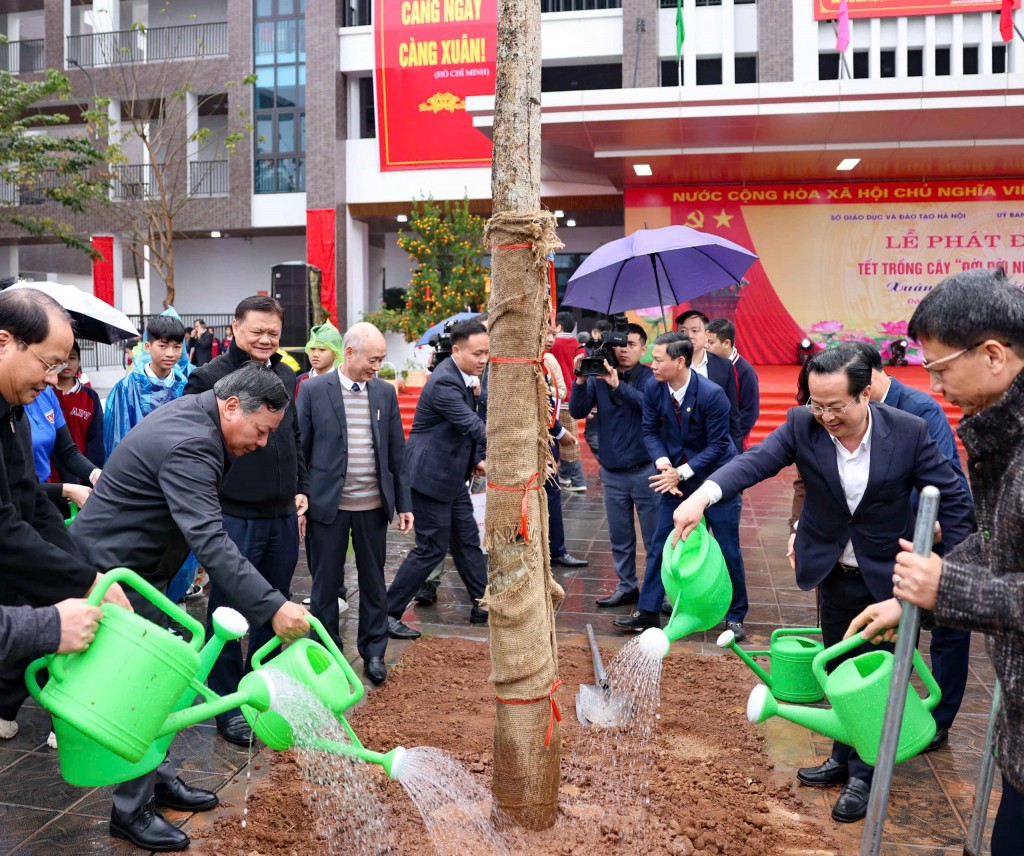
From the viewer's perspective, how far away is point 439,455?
5355mm

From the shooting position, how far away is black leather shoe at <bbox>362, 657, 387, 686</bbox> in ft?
14.7

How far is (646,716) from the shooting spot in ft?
13.5

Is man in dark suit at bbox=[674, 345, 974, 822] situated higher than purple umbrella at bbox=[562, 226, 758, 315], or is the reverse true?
purple umbrella at bbox=[562, 226, 758, 315]

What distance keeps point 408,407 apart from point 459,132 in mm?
7598

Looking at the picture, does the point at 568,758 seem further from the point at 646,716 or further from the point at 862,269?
the point at 862,269

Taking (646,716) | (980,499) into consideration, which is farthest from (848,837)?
(980,499)

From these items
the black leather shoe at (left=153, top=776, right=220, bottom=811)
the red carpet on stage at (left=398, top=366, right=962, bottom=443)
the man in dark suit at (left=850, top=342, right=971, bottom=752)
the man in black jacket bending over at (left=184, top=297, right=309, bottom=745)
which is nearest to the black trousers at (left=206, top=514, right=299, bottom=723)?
the man in black jacket bending over at (left=184, top=297, right=309, bottom=745)

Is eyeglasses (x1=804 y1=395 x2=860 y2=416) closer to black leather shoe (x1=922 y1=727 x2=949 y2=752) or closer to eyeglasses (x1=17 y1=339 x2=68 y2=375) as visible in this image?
black leather shoe (x1=922 y1=727 x2=949 y2=752)

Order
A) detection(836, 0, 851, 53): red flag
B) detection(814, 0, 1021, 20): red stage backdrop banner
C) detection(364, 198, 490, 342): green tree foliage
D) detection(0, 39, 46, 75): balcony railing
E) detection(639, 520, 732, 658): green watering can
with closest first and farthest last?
detection(639, 520, 732, 658): green watering can, detection(836, 0, 851, 53): red flag, detection(364, 198, 490, 342): green tree foliage, detection(814, 0, 1021, 20): red stage backdrop banner, detection(0, 39, 46, 75): balcony railing

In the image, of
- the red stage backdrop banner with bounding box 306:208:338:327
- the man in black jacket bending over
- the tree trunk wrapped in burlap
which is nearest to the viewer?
the tree trunk wrapped in burlap

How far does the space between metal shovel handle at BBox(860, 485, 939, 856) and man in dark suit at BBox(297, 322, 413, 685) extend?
110 inches

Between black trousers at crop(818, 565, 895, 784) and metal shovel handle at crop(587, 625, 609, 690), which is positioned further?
metal shovel handle at crop(587, 625, 609, 690)

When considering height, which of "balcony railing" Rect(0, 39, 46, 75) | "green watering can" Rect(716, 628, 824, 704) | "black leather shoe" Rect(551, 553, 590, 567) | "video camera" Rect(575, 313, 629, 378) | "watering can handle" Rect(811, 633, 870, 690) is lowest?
"black leather shoe" Rect(551, 553, 590, 567)

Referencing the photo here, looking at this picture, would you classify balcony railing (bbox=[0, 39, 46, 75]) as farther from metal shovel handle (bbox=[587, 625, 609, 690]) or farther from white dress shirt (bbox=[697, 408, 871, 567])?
white dress shirt (bbox=[697, 408, 871, 567])
